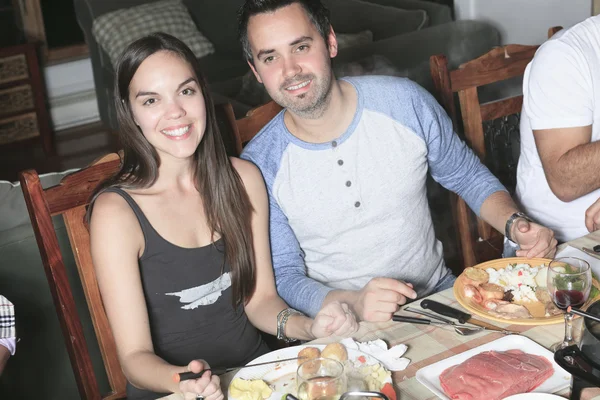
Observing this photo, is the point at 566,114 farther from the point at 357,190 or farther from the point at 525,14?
the point at 525,14

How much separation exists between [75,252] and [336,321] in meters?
0.60

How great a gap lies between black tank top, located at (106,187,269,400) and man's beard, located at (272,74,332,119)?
13.4 inches

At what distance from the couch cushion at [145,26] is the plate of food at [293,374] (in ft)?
12.4

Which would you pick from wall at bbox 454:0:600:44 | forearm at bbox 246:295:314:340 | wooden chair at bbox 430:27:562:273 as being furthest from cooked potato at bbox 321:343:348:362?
wall at bbox 454:0:600:44

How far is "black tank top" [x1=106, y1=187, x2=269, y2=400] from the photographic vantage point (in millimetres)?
1581

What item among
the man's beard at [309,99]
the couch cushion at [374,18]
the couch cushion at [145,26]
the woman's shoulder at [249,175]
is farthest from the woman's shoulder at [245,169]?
the couch cushion at [145,26]

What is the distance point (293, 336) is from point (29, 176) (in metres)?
0.62

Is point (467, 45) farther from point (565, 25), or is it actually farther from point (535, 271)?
point (535, 271)

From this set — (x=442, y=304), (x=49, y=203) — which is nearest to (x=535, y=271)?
(x=442, y=304)

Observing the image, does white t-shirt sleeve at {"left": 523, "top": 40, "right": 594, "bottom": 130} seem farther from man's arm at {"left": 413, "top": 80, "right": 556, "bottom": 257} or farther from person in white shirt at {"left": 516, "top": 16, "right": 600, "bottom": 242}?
man's arm at {"left": 413, "top": 80, "right": 556, "bottom": 257}

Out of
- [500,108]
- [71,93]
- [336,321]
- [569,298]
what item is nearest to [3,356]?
[336,321]

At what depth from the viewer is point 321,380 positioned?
3.56 ft

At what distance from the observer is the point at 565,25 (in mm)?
3400

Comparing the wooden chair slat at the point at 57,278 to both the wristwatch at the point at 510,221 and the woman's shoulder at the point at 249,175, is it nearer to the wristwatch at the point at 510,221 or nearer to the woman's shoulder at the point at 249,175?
the woman's shoulder at the point at 249,175
